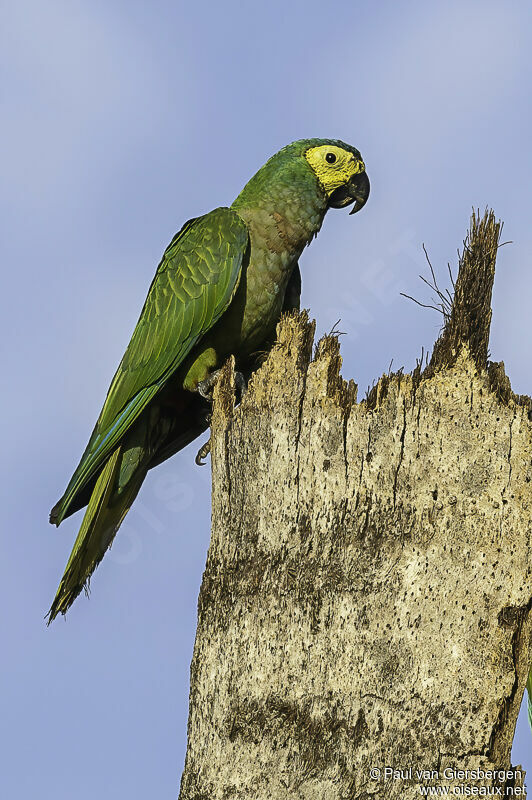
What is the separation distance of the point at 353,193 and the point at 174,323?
181cm

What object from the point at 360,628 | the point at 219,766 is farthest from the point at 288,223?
the point at 219,766

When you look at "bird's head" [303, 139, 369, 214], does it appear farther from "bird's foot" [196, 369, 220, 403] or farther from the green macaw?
"bird's foot" [196, 369, 220, 403]

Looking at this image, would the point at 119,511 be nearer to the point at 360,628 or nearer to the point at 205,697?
the point at 205,697

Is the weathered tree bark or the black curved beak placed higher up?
the black curved beak

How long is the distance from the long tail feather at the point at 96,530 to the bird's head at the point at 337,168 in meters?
2.47

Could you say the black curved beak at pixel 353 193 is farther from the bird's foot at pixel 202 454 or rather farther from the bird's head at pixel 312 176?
the bird's foot at pixel 202 454

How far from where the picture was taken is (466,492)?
352cm

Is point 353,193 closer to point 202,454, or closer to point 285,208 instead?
point 285,208

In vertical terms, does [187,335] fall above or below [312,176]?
below

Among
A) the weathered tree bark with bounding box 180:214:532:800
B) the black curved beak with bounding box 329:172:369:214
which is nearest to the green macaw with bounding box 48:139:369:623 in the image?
the black curved beak with bounding box 329:172:369:214

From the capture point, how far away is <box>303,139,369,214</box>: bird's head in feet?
20.2

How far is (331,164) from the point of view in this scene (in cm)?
617

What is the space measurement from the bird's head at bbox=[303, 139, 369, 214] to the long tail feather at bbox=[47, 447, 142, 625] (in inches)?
97.1

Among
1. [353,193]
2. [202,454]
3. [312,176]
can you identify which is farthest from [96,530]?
[353,193]
